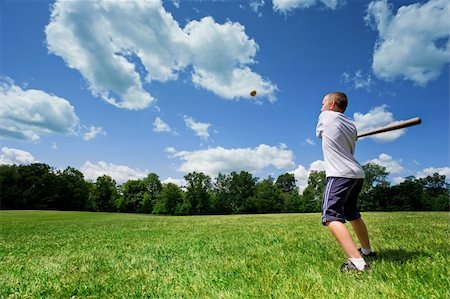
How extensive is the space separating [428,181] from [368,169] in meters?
21.1

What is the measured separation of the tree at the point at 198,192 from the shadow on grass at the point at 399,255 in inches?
3700

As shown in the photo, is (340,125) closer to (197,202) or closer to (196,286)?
(196,286)

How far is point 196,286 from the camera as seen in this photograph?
4.06m

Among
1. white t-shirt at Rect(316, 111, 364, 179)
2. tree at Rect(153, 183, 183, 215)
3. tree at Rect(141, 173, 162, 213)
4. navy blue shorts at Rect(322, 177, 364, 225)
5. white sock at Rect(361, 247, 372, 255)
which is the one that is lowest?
white sock at Rect(361, 247, 372, 255)

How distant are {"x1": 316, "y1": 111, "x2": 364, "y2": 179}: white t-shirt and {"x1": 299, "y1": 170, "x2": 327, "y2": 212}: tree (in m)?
85.0

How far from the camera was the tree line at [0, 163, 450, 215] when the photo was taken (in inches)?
3430

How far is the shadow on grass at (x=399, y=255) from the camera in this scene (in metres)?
5.02

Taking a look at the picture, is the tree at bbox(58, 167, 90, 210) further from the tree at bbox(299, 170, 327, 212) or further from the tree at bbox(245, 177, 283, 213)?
the tree at bbox(299, 170, 327, 212)

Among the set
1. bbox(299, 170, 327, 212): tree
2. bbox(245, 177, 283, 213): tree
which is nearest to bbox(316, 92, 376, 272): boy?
bbox(299, 170, 327, 212): tree

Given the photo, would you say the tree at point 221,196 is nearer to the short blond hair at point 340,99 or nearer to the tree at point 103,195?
the tree at point 103,195

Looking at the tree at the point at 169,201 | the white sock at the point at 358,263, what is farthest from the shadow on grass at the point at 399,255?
the tree at the point at 169,201

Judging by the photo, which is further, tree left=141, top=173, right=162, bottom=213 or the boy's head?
tree left=141, top=173, right=162, bottom=213

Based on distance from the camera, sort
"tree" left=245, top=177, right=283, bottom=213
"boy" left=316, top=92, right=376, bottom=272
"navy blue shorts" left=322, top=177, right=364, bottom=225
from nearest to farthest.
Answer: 1. "boy" left=316, top=92, right=376, bottom=272
2. "navy blue shorts" left=322, top=177, right=364, bottom=225
3. "tree" left=245, top=177, right=283, bottom=213

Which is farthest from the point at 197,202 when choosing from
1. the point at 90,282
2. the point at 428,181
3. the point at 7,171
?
the point at 90,282
